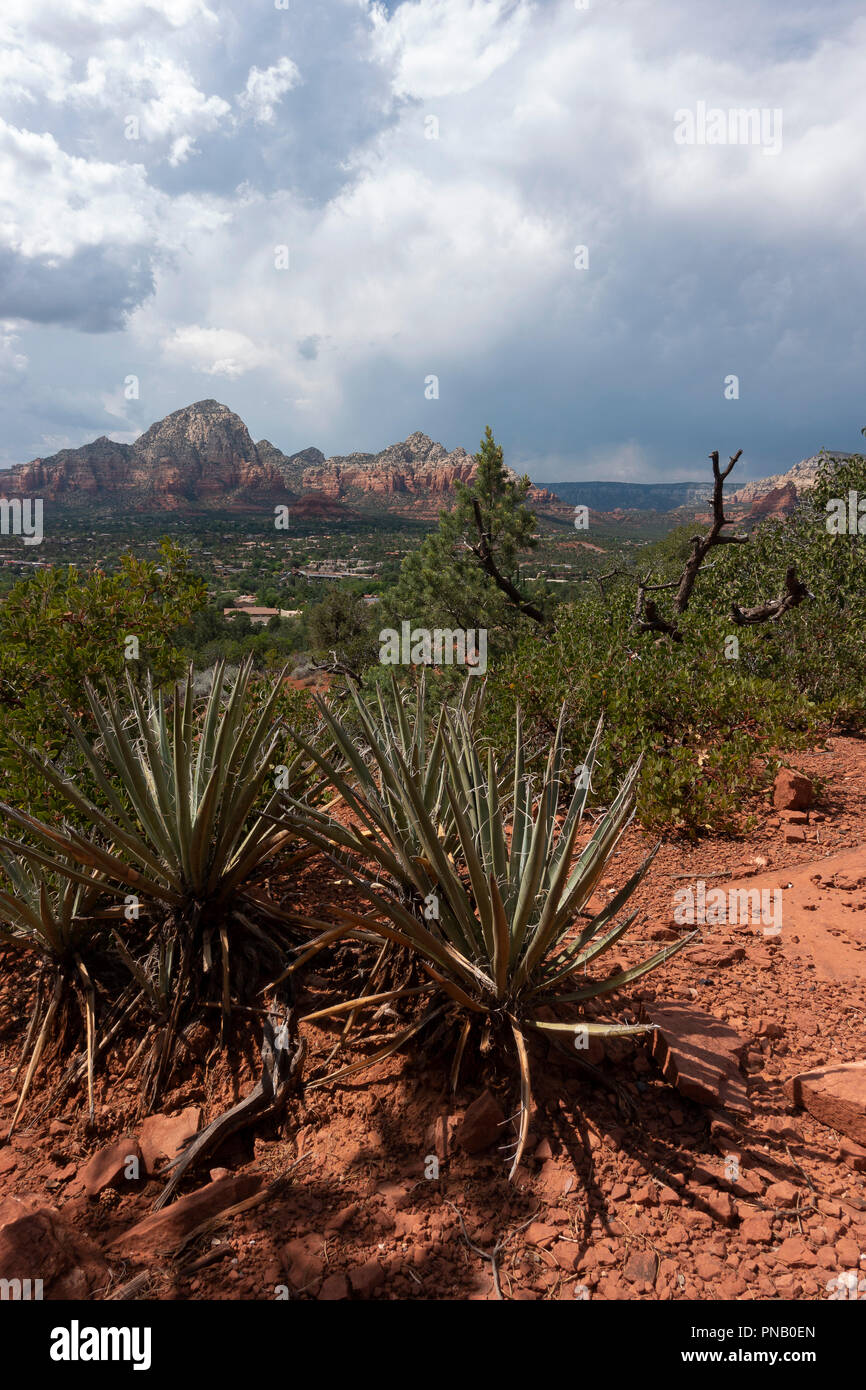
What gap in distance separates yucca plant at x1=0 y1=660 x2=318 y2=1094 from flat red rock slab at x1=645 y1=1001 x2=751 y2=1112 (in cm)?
154

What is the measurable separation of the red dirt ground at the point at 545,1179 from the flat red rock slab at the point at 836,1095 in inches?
1.7

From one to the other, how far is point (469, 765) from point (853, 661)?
20.3 feet

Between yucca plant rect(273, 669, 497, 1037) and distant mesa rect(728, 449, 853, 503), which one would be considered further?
distant mesa rect(728, 449, 853, 503)

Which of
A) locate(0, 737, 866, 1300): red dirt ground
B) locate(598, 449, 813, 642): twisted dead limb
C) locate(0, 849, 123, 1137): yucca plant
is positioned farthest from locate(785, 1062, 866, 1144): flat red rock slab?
locate(598, 449, 813, 642): twisted dead limb

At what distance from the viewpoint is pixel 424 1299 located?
5.48 feet

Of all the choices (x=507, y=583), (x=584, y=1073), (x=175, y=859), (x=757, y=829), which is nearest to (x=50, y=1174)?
(x=175, y=859)

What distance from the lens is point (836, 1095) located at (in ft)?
6.81

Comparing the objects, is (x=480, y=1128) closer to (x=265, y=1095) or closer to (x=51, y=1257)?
(x=265, y=1095)

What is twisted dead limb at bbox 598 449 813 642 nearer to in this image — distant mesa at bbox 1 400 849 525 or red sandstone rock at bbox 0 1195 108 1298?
red sandstone rock at bbox 0 1195 108 1298

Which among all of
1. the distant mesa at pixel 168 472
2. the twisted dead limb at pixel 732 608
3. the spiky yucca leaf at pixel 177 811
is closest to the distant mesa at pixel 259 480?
the distant mesa at pixel 168 472

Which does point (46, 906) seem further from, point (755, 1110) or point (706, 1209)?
point (755, 1110)

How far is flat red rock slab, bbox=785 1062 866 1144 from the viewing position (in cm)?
204

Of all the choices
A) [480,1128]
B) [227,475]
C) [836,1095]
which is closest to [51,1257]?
[480,1128]

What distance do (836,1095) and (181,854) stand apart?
245 cm
